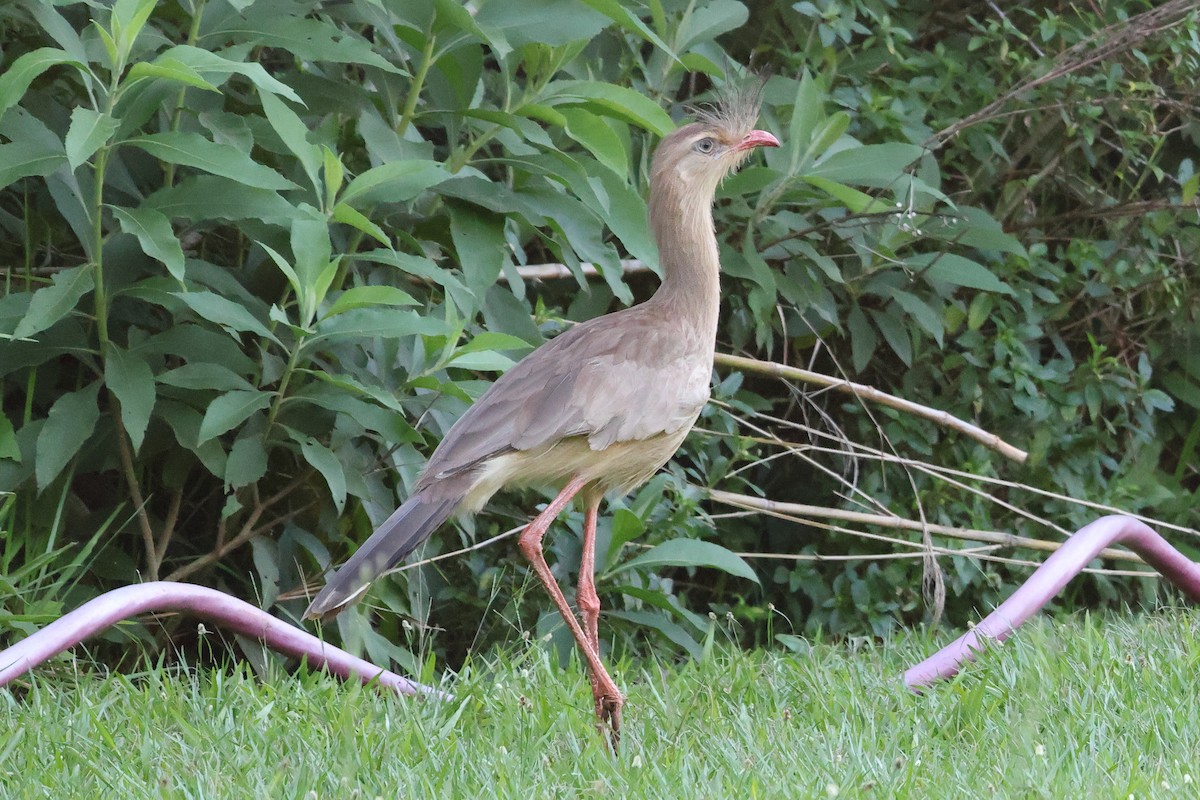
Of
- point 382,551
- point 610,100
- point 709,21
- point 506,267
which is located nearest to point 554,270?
point 506,267

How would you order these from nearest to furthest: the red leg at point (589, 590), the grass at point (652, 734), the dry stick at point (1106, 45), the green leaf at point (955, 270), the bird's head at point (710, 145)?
the grass at point (652, 734), the red leg at point (589, 590), the bird's head at point (710, 145), the green leaf at point (955, 270), the dry stick at point (1106, 45)

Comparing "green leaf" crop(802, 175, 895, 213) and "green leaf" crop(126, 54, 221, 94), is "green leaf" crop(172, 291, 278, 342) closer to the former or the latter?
"green leaf" crop(126, 54, 221, 94)

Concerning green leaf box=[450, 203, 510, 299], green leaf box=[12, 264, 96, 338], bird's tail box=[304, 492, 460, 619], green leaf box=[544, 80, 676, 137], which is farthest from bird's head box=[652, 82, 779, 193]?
green leaf box=[12, 264, 96, 338]

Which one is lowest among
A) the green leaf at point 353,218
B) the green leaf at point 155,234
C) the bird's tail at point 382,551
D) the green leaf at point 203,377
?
the bird's tail at point 382,551

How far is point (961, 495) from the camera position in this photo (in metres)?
5.33

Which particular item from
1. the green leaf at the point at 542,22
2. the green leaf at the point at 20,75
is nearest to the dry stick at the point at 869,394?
the green leaf at the point at 542,22

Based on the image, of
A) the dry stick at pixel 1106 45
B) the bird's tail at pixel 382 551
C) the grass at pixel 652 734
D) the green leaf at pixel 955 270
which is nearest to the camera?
the grass at pixel 652 734

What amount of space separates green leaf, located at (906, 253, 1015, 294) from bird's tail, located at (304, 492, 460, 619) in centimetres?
241

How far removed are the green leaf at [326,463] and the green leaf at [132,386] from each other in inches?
13.4

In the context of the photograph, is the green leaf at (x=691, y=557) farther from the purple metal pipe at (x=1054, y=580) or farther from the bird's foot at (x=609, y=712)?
the bird's foot at (x=609, y=712)

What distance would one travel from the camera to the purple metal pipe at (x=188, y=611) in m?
2.70

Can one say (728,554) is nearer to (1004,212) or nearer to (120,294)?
(120,294)

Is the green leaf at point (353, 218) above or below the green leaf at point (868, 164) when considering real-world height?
above

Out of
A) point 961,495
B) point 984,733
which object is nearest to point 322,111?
point 984,733
